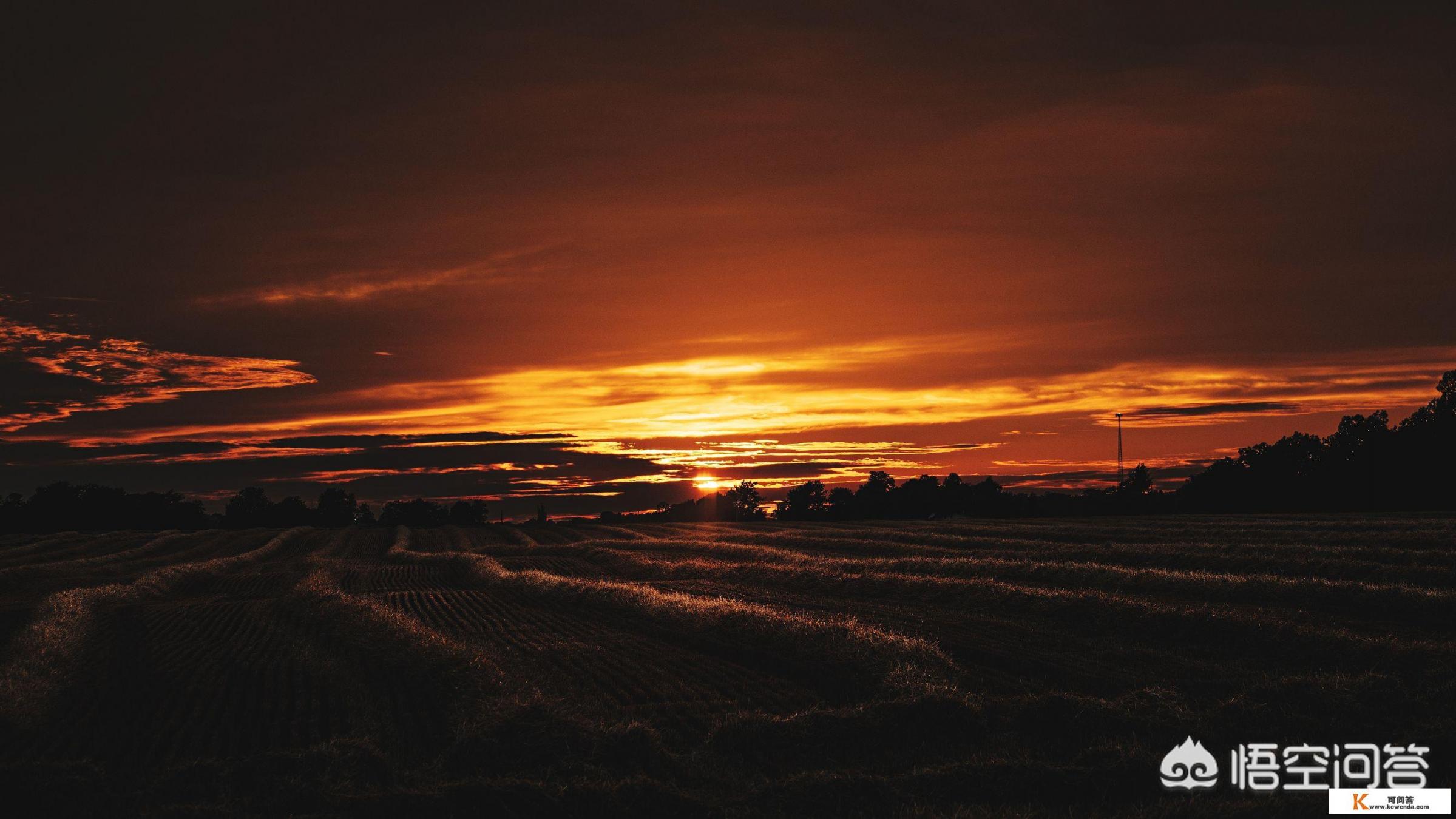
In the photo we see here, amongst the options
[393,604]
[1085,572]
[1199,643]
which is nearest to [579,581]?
[393,604]

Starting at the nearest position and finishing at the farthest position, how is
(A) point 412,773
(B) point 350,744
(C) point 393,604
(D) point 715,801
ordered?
(D) point 715,801, (A) point 412,773, (B) point 350,744, (C) point 393,604

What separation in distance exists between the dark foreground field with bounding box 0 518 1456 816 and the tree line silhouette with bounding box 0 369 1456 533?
83.2 meters

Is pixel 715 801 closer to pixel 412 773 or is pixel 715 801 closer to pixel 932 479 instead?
pixel 412 773

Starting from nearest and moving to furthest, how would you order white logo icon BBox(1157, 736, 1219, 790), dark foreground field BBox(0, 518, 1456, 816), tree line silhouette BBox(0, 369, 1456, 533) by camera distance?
1. dark foreground field BBox(0, 518, 1456, 816)
2. white logo icon BBox(1157, 736, 1219, 790)
3. tree line silhouette BBox(0, 369, 1456, 533)

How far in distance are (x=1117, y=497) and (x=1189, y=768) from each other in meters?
131

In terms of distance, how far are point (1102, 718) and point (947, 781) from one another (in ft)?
12.8

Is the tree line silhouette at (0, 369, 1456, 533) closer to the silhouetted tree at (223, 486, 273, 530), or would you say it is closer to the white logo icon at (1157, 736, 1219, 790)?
the silhouetted tree at (223, 486, 273, 530)

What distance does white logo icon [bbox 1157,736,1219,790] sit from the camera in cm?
1202

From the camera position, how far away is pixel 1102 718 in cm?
1459

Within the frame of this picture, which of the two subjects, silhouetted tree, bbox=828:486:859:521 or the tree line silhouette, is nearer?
the tree line silhouette

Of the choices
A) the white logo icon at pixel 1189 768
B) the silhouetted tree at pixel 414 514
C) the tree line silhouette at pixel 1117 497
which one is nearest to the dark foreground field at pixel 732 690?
the white logo icon at pixel 1189 768

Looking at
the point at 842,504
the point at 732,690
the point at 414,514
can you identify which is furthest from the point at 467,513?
the point at 732,690

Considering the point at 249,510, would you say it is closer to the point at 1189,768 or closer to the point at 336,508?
the point at 336,508

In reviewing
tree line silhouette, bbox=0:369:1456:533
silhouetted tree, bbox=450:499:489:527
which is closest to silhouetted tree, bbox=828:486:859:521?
tree line silhouette, bbox=0:369:1456:533
